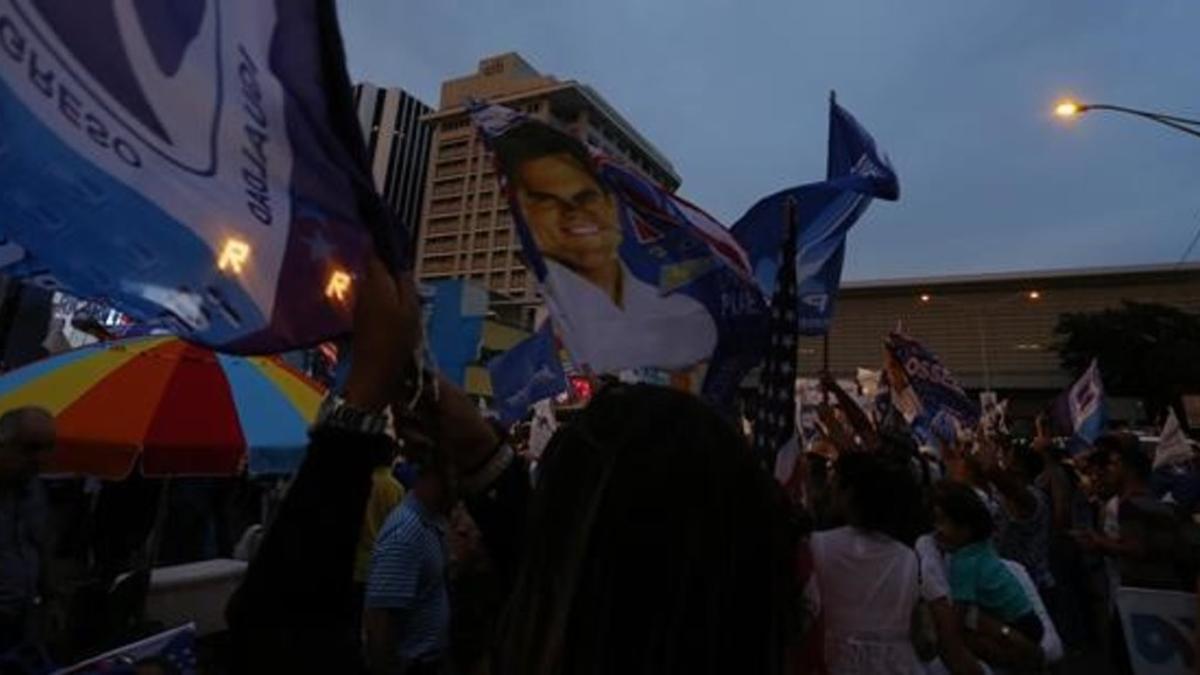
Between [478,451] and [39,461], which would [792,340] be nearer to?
[478,451]

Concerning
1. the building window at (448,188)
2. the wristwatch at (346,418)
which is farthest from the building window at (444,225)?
the wristwatch at (346,418)

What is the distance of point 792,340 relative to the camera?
3.72 m

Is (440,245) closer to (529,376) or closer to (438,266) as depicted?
(438,266)

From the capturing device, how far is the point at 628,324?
16.4 ft

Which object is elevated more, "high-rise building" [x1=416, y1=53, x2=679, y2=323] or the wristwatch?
"high-rise building" [x1=416, y1=53, x2=679, y2=323]

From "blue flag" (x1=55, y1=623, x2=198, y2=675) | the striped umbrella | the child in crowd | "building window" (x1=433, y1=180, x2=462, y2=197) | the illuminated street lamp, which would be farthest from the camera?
"building window" (x1=433, y1=180, x2=462, y2=197)

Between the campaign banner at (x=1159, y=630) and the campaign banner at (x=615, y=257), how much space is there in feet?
7.89

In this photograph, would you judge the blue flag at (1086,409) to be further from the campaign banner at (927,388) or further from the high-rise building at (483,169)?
the high-rise building at (483,169)

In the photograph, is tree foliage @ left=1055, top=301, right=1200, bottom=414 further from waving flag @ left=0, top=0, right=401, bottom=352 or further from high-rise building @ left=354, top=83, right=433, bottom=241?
high-rise building @ left=354, top=83, right=433, bottom=241

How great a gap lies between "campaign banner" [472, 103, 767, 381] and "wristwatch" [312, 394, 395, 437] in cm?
341

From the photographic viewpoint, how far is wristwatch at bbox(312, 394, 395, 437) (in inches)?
48.8

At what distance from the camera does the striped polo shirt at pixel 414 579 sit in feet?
12.1

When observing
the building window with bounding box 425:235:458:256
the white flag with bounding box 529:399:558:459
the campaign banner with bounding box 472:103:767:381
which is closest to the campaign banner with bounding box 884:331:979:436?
the white flag with bounding box 529:399:558:459

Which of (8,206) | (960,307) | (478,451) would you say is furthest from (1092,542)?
(960,307)
